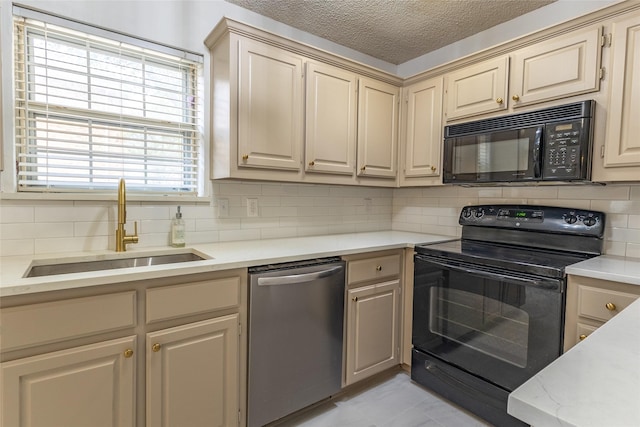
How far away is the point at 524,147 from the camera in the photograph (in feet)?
6.34

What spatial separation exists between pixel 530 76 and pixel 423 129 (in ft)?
2.45

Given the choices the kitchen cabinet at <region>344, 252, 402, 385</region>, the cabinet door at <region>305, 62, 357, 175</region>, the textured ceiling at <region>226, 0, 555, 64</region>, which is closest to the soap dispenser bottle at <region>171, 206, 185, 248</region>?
the cabinet door at <region>305, 62, 357, 175</region>

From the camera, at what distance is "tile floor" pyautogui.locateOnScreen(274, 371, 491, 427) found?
72.6 inches

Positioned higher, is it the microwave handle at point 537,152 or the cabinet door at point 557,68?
the cabinet door at point 557,68

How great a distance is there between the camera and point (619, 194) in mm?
1874

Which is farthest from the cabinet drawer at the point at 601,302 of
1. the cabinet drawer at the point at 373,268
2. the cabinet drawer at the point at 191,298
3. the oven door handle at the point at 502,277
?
the cabinet drawer at the point at 191,298

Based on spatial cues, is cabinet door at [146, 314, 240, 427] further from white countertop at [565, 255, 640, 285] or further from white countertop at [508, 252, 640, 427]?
white countertop at [565, 255, 640, 285]

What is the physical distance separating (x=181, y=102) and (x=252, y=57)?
1.74ft

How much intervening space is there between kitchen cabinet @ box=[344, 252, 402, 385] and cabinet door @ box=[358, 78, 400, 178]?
719 millimetres

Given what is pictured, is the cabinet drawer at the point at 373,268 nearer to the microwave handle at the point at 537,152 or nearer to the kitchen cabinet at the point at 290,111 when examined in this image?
the kitchen cabinet at the point at 290,111

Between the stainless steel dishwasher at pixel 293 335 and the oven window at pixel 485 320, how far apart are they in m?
0.63

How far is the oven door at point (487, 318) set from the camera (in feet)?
5.28

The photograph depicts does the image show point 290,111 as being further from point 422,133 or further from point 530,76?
point 530,76

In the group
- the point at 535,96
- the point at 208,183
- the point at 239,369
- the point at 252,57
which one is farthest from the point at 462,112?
the point at 239,369
